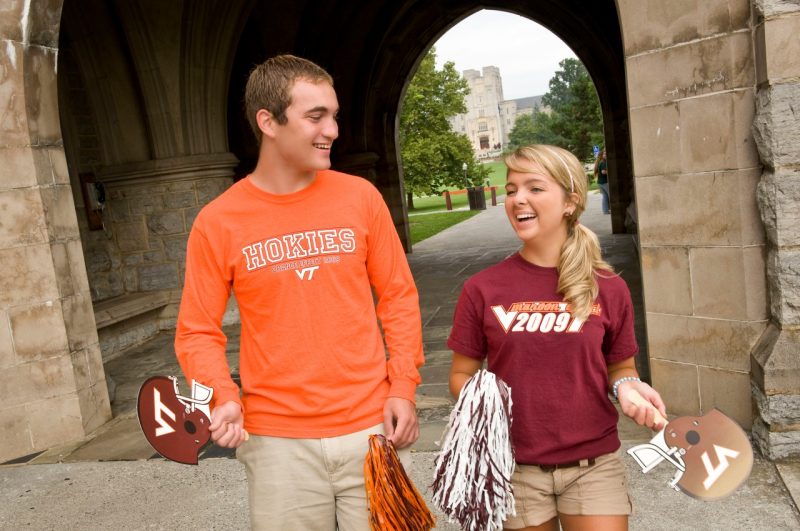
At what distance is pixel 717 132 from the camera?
3508 mm

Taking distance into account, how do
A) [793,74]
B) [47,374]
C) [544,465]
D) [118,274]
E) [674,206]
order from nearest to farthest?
[544,465] → [793,74] → [674,206] → [47,374] → [118,274]

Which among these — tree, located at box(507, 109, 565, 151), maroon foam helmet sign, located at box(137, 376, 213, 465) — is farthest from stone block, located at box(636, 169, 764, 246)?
tree, located at box(507, 109, 565, 151)

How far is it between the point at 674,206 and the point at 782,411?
3.52 ft

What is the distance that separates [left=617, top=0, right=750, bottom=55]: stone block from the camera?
3.42 meters

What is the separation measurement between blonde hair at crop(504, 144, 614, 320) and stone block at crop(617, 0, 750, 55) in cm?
203

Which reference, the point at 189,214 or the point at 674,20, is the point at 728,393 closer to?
the point at 674,20

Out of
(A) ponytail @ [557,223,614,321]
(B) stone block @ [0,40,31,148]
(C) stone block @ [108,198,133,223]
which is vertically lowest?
(A) ponytail @ [557,223,614,321]

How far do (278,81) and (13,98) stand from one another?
320 centimetres

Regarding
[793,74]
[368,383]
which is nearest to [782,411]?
[793,74]

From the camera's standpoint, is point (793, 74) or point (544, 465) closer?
point (544, 465)

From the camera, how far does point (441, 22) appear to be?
12875 millimetres

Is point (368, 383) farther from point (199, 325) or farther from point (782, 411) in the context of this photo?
point (782, 411)

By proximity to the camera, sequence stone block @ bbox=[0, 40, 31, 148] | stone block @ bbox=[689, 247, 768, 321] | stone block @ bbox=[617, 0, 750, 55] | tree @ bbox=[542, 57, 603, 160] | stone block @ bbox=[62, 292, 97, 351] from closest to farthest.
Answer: stone block @ bbox=[617, 0, 750, 55] → stone block @ bbox=[689, 247, 768, 321] → stone block @ bbox=[0, 40, 31, 148] → stone block @ bbox=[62, 292, 97, 351] → tree @ bbox=[542, 57, 603, 160]

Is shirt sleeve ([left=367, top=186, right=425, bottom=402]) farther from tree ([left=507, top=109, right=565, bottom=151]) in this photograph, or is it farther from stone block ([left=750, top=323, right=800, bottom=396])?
tree ([left=507, top=109, right=565, bottom=151])
